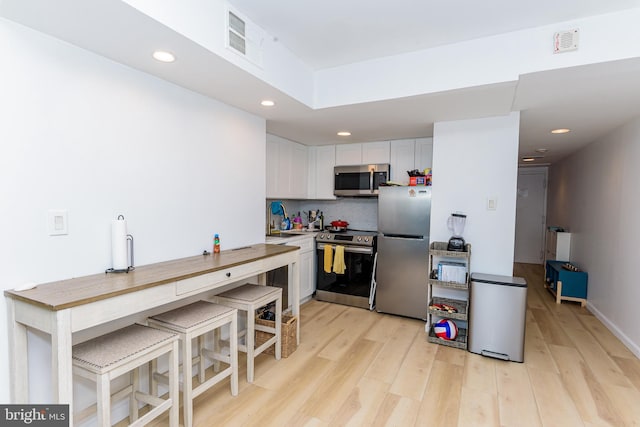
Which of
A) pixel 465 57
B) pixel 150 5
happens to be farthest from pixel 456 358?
pixel 150 5

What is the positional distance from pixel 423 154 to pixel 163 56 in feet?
10.0

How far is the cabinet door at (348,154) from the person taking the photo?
4.36 metres

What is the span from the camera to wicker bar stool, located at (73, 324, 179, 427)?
141 centimetres

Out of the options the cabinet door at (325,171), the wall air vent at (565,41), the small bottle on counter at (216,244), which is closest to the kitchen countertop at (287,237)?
the cabinet door at (325,171)

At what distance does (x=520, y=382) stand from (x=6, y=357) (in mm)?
3148

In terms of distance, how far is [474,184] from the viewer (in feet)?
10.1

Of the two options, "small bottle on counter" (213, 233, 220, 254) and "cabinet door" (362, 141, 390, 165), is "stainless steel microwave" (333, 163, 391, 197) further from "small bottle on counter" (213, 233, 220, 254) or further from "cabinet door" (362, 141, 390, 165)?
"small bottle on counter" (213, 233, 220, 254)

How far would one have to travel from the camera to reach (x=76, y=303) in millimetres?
1330

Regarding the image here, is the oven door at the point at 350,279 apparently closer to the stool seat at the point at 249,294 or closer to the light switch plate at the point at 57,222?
the stool seat at the point at 249,294

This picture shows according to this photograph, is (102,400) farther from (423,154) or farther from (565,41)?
(423,154)

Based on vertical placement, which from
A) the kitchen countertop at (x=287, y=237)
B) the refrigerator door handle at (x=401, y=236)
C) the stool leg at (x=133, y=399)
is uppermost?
the refrigerator door handle at (x=401, y=236)

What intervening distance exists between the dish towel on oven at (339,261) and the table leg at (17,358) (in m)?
2.88

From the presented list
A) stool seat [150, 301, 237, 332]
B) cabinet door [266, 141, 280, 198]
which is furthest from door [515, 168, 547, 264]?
stool seat [150, 301, 237, 332]

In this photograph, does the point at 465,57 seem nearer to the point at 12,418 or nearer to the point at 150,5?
the point at 150,5
